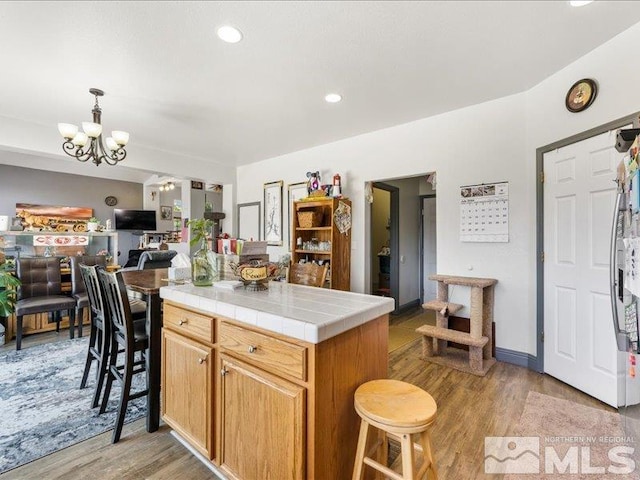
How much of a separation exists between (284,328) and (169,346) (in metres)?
1.03

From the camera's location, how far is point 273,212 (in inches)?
209

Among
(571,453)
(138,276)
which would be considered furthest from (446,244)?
(138,276)

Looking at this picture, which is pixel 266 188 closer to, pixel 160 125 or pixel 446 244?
pixel 160 125

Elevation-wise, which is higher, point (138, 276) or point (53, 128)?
point (53, 128)

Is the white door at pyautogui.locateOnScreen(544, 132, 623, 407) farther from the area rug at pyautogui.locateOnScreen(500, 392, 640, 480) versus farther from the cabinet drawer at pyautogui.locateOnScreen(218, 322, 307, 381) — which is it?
the cabinet drawer at pyautogui.locateOnScreen(218, 322, 307, 381)

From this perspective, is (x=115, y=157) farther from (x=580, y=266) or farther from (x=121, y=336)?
(x=580, y=266)

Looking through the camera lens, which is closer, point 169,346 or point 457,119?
point 169,346

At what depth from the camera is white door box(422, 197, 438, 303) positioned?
5.44m

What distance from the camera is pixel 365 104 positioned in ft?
10.7

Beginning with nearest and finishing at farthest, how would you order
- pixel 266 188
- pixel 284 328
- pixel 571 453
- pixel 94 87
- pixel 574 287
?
→ pixel 284 328
pixel 571 453
pixel 574 287
pixel 94 87
pixel 266 188

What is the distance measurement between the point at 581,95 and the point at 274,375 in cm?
313

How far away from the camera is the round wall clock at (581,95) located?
236cm

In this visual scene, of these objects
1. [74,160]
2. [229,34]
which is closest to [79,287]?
Answer: [74,160]

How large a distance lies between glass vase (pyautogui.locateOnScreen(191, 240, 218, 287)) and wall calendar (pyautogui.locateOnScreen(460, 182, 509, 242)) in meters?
2.61
